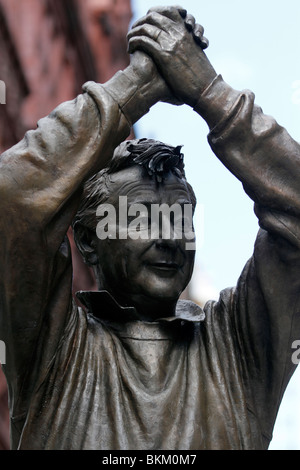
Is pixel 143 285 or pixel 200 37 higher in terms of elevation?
pixel 200 37

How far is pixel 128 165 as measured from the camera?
3.72 meters

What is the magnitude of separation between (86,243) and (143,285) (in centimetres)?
35

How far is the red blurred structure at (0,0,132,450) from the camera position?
424 inches

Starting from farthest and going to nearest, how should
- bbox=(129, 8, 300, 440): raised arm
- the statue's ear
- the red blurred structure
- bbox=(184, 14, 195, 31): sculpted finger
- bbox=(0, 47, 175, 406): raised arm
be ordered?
the red blurred structure → the statue's ear → bbox=(184, 14, 195, 31): sculpted finger → bbox=(129, 8, 300, 440): raised arm → bbox=(0, 47, 175, 406): raised arm

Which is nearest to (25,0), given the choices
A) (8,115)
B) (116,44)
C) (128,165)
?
(8,115)

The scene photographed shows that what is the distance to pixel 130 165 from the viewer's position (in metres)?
3.71

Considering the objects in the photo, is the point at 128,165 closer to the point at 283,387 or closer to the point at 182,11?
the point at 182,11

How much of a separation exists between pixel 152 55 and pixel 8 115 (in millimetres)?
7442

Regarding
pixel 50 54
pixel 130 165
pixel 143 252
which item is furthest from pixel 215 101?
pixel 50 54

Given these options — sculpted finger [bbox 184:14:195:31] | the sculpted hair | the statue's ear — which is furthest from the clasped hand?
the statue's ear

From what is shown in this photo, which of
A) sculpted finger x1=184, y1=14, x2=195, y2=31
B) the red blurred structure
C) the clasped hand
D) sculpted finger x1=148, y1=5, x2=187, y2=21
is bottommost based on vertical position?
the clasped hand

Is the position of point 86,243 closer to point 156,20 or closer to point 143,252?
point 143,252

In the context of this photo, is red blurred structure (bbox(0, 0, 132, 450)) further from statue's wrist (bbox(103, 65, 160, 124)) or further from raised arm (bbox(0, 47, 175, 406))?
Result: statue's wrist (bbox(103, 65, 160, 124))

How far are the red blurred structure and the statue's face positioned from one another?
6382 mm
